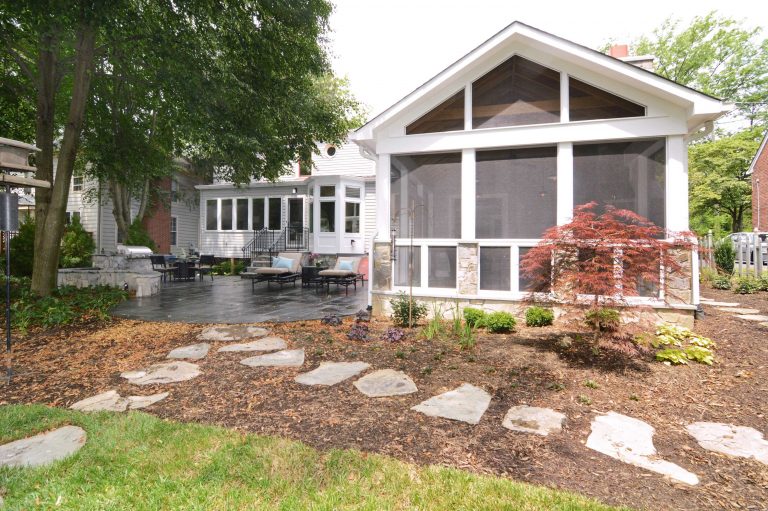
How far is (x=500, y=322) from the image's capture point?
579 centimetres

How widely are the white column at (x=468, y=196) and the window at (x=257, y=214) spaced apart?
1444cm

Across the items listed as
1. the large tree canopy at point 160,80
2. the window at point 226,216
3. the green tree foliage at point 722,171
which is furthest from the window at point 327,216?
the green tree foliage at point 722,171

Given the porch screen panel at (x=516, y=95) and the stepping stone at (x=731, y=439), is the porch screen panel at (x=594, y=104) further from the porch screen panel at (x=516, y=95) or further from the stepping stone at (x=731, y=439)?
the stepping stone at (x=731, y=439)

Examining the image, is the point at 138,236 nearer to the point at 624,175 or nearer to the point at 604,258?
the point at 624,175

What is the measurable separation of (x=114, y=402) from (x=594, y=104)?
731 cm

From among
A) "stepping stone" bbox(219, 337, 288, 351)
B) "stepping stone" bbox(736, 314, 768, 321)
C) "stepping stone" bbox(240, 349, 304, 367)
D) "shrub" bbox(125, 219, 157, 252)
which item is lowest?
"stepping stone" bbox(240, 349, 304, 367)

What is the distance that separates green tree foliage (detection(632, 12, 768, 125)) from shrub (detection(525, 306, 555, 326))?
2703 cm

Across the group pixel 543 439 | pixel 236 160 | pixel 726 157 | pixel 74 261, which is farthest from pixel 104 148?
pixel 726 157

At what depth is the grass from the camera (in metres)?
2.11

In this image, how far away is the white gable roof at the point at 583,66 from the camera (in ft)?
18.1

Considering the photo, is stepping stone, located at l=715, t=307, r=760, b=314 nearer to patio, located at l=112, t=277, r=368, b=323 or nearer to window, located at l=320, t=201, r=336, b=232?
patio, located at l=112, t=277, r=368, b=323

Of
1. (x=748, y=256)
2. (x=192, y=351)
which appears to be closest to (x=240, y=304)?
Result: (x=192, y=351)

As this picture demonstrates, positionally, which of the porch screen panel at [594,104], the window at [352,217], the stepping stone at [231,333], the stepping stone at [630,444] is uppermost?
the porch screen panel at [594,104]

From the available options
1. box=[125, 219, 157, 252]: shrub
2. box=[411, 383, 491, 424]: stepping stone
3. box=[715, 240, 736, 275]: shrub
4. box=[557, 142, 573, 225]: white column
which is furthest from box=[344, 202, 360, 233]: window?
box=[411, 383, 491, 424]: stepping stone
